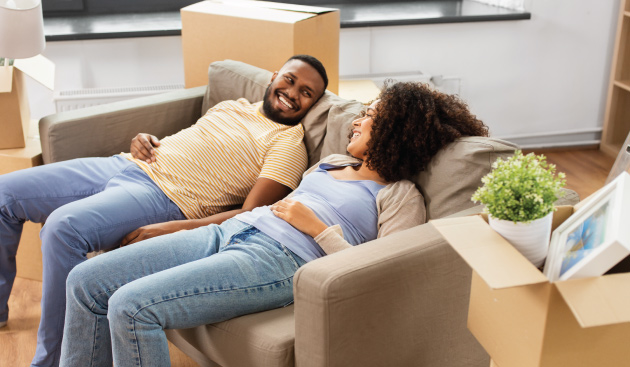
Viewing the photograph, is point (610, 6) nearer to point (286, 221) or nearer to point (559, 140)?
point (559, 140)

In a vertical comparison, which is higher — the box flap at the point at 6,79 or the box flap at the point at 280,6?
the box flap at the point at 280,6

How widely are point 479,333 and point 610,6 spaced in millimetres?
2993

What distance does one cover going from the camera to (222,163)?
7.07 ft

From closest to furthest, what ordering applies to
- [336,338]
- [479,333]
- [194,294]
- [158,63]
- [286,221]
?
[479,333] → [336,338] → [194,294] → [286,221] → [158,63]

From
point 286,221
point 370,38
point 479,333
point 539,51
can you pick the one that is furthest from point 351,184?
point 539,51

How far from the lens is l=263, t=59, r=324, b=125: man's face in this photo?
2.20 m

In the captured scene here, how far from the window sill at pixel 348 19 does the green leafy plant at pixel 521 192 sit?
2.41m

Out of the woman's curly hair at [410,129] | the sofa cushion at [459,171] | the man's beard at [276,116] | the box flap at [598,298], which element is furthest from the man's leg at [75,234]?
the box flap at [598,298]

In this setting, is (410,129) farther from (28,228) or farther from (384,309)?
(28,228)

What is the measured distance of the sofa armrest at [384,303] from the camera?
1352 mm

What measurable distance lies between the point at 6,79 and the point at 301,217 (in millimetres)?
1304

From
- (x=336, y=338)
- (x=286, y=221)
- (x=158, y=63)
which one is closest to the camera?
(x=336, y=338)

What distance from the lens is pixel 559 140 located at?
12.7 ft

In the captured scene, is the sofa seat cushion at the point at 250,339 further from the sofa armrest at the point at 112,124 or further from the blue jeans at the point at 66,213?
the sofa armrest at the point at 112,124
